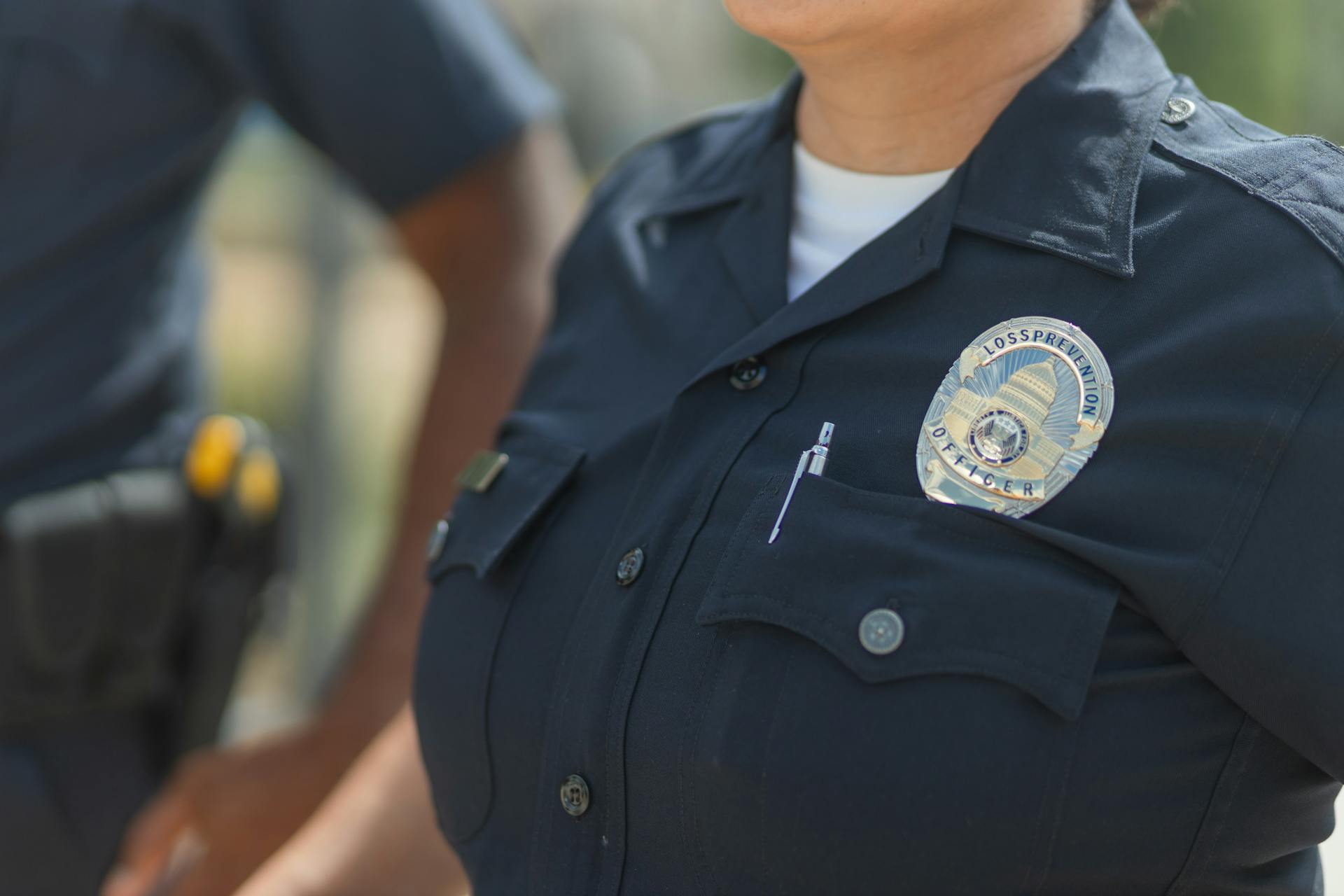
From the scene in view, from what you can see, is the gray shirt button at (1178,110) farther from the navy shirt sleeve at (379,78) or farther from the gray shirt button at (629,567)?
the navy shirt sleeve at (379,78)

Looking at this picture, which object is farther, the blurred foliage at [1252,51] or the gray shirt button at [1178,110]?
the blurred foliage at [1252,51]

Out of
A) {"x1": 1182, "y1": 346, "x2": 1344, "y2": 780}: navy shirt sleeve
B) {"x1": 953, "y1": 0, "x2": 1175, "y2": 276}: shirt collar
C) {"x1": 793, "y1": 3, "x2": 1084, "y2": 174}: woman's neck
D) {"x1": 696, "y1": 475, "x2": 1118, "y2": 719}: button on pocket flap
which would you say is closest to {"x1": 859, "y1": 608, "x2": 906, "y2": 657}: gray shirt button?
{"x1": 696, "y1": 475, "x2": 1118, "y2": 719}: button on pocket flap

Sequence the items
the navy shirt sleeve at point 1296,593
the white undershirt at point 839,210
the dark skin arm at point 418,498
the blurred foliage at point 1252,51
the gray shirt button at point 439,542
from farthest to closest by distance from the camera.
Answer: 1. the blurred foliage at point 1252,51
2. the dark skin arm at point 418,498
3. the gray shirt button at point 439,542
4. the white undershirt at point 839,210
5. the navy shirt sleeve at point 1296,593

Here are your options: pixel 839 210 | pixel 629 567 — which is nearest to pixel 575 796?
pixel 629 567

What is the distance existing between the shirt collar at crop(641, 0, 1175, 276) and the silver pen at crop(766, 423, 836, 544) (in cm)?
18

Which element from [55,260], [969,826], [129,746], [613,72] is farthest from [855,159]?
[613,72]

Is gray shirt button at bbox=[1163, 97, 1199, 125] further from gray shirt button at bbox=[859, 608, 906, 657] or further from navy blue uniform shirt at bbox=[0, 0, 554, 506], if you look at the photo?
navy blue uniform shirt at bbox=[0, 0, 554, 506]

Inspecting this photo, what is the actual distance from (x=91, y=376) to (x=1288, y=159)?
139cm

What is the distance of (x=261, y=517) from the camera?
6.03ft

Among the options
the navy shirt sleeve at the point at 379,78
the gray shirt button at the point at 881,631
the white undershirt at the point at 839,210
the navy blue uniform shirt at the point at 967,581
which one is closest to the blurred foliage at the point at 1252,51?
the navy shirt sleeve at the point at 379,78

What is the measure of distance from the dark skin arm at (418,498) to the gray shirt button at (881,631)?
2.90 feet

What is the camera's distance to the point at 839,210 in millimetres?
1146

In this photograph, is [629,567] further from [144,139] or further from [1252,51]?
[1252,51]

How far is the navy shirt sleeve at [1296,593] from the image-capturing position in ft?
2.65
